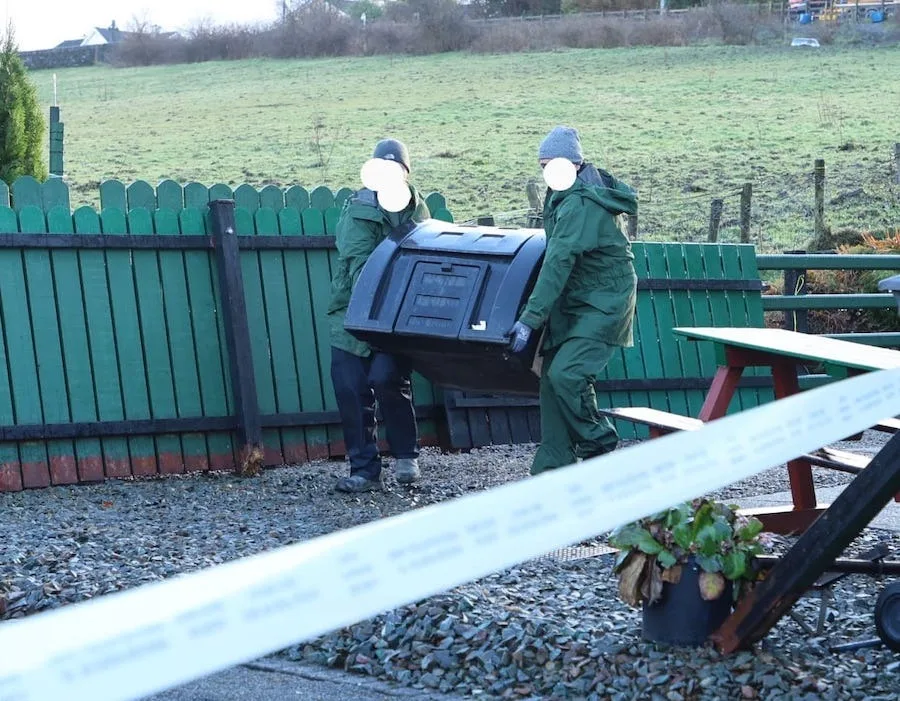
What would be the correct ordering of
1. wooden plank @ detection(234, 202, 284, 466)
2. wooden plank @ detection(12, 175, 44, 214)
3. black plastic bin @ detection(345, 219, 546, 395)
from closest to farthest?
black plastic bin @ detection(345, 219, 546, 395), wooden plank @ detection(12, 175, 44, 214), wooden plank @ detection(234, 202, 284, 466)

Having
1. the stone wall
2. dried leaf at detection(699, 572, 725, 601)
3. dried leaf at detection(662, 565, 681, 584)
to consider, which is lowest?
dried leaf at detection(699, 572, 725, 601)

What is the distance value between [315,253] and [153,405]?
1420 millimetres

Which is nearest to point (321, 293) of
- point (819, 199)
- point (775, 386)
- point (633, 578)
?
point (775, 386)

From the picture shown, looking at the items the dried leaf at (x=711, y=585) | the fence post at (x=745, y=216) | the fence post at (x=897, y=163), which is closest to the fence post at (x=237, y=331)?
the dried leaf at (x=711, y=585)

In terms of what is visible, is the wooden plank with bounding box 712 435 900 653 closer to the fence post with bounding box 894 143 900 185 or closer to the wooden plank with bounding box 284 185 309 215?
the wooden plank with bounding box 284 185 309 215

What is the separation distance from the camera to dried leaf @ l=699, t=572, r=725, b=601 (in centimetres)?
397

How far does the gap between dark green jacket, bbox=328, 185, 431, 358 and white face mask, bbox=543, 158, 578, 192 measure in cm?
100

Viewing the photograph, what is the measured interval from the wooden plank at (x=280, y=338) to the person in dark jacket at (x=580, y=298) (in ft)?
6.89

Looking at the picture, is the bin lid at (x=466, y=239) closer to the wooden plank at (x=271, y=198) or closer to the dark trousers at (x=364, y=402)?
the dark trousers at (x=364, y=402)

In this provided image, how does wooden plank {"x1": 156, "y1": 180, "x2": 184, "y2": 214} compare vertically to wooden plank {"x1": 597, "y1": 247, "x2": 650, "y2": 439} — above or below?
above

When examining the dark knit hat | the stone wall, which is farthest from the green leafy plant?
the stone wall

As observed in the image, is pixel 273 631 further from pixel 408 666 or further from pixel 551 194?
pixel 551 194

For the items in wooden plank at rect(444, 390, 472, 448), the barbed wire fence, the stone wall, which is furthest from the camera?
the stone wall

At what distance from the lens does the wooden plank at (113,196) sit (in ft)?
26.1
